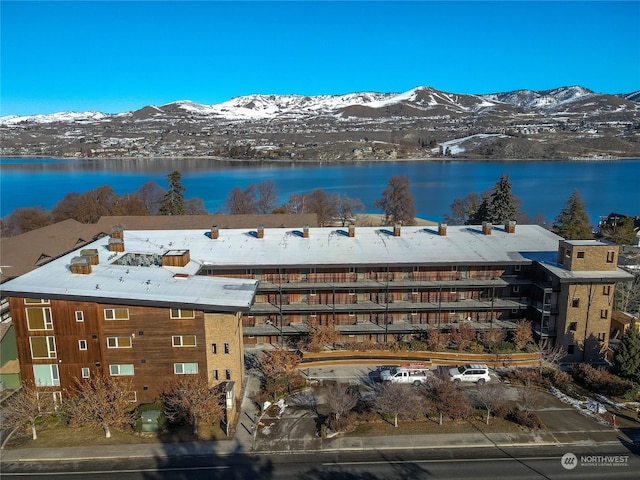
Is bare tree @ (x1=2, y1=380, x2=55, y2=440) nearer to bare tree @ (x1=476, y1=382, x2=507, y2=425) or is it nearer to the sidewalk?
the sidewalk

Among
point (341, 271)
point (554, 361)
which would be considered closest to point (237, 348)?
point (341, 271)

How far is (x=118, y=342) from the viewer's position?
2209cm

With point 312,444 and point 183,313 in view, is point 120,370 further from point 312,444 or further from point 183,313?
point 312,444

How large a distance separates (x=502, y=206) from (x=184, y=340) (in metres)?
40.9

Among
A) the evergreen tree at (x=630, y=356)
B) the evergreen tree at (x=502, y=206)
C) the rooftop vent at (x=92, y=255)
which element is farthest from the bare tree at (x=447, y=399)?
the evergreen tree at (x=502, y=206)

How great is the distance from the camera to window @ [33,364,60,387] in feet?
72.7

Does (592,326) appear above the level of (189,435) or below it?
above

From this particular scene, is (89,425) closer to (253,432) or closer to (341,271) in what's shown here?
(253,432)

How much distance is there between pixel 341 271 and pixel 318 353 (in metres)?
5.30

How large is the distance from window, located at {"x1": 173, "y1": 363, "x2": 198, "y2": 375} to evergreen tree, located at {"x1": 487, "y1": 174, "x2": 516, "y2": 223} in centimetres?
3966

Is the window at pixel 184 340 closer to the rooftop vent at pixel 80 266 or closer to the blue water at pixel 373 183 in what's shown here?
the rooftop vent at pixel 80 266

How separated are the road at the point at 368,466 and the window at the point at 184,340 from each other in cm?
497

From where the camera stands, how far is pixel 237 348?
2286 cm

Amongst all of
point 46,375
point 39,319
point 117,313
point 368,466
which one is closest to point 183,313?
point 117,313
